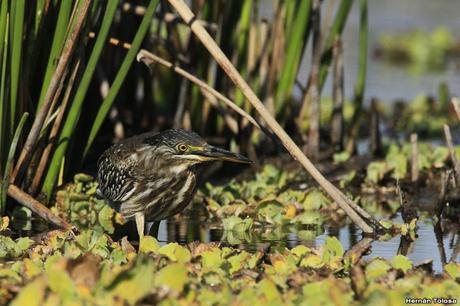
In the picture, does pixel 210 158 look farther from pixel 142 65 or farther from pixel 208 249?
pixel 142 65

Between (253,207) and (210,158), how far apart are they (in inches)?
47.5

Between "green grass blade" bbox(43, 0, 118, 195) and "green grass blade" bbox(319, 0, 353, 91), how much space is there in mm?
2566

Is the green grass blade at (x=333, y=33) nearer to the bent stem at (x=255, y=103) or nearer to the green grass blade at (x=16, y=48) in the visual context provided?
the bent stem at (x=255, y=103)

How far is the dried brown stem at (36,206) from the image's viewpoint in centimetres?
794

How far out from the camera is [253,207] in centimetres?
884

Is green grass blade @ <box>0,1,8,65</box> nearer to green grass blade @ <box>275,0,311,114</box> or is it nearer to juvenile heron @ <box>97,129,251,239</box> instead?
juvenile heron @ <box>97,129,251,239</box>

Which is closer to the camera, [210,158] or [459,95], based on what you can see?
[210,158]

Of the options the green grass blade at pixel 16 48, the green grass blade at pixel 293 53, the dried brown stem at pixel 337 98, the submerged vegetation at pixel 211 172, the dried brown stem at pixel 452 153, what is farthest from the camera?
the dried brown stem at pixel 337 98

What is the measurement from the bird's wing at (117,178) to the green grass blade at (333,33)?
8.32ft

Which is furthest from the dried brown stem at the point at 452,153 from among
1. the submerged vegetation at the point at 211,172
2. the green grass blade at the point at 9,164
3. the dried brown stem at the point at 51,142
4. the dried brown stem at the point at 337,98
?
the green grass blade at the point at 9,164

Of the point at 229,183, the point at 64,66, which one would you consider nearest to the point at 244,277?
the point at 64,66

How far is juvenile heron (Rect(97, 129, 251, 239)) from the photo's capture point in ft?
25.7

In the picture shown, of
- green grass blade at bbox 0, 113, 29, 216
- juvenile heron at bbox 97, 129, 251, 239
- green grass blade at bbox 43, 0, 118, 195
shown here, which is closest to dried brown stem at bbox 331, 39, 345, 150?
juvenile heron at bbox 97, 129, 251, 239

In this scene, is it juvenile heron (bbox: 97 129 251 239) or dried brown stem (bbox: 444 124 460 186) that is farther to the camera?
dried brown stem (bbox: 444 124 460 186)
